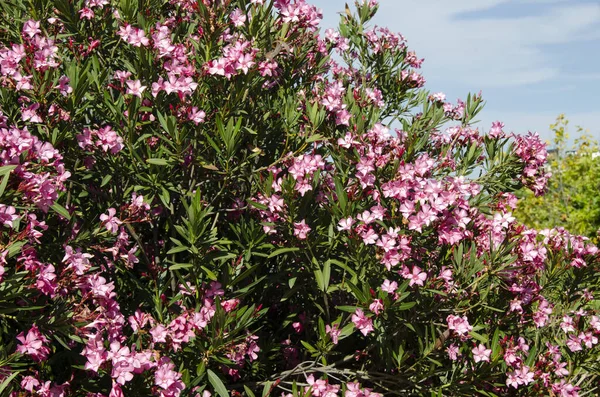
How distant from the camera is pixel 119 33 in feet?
11.2

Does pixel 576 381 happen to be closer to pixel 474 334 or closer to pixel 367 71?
pixel 474 334

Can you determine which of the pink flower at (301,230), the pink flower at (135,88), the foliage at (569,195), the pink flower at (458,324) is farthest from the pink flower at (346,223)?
the foliage at (569,195)

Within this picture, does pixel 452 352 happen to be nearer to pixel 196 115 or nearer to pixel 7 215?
pixel 196 115

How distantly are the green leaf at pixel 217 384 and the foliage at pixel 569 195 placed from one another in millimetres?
8280

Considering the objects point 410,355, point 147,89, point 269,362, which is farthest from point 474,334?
point 147,89

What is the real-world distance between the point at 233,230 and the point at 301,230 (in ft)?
1.51

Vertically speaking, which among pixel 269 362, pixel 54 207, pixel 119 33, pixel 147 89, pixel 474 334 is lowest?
pixel 269 362

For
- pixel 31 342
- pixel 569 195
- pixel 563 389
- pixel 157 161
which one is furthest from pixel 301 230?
pixel 569 195

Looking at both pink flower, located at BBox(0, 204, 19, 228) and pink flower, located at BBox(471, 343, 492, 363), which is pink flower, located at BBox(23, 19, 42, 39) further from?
pink flower, located at BBox(471, 343, 492, 363)

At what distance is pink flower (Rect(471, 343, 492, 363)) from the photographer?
3361 millimetres

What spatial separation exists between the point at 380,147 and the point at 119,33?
1453 mm

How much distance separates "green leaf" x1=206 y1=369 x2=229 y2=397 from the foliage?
8280 millimetres

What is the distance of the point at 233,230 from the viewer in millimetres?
3471

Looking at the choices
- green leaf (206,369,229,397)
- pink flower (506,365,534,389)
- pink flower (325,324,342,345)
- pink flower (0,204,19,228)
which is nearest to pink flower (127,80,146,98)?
pink flower (0,204,19,228)
